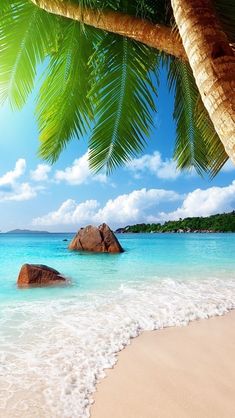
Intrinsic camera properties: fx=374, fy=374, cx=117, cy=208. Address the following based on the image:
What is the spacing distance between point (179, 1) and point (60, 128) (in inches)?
132

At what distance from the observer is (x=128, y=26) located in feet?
9.64

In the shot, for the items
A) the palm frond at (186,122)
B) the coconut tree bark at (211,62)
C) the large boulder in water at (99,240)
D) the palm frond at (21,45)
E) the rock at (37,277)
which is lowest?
the rock at (37,277)

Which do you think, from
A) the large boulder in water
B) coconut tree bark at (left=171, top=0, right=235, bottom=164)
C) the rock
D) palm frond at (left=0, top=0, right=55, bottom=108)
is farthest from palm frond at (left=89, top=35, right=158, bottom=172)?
the large boulder in water

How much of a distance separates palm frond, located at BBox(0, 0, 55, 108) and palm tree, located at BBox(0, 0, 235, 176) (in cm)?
1

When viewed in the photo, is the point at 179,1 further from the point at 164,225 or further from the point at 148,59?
the point at 164,225

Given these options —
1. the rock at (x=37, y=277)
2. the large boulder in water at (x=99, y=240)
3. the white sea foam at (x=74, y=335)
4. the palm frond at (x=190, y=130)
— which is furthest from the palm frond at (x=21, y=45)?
the large boulder in water at (x=99, y=240)

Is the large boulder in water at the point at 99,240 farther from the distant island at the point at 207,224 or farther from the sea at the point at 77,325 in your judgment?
the distant island at the point at 207,224

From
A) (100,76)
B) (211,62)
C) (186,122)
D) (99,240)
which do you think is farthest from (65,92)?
(99,240)

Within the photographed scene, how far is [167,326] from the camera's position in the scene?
251 inches

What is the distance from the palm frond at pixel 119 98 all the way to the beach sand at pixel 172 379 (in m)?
2.59

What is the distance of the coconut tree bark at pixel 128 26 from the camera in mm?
2791

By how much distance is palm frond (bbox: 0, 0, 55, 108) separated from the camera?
4152 millimetres

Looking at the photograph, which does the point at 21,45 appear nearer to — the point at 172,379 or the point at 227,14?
the point at 227,14

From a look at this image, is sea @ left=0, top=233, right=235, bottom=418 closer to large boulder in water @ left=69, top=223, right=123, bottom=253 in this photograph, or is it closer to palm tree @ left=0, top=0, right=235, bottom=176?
palm tree @ left=0, top=0, right=235, bottom=176
